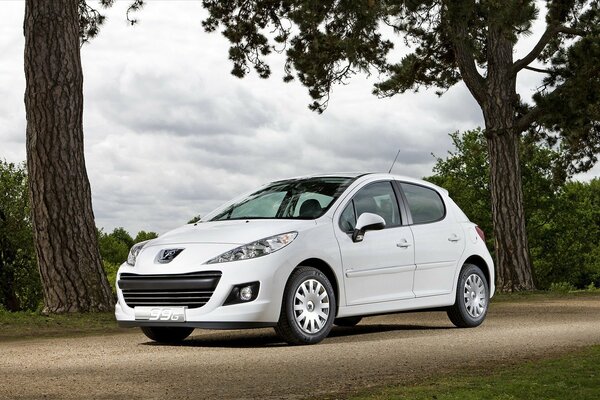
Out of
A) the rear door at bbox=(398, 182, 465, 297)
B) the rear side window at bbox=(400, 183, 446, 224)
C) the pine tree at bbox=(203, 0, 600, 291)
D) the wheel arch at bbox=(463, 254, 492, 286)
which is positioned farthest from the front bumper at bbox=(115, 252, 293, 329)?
the pine tree at bbox=(203, 0, 600, 291)

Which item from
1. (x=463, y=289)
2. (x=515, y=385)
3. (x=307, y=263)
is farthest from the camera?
(x=463, y=289)

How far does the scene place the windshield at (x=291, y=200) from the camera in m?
11.5

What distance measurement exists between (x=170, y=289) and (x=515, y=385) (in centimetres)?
414

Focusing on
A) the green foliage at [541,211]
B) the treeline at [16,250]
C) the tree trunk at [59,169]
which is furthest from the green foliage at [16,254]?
the tree trunk at [59,169]

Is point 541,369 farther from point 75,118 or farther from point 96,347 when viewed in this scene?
point 75,118

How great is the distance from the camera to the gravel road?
788 cm

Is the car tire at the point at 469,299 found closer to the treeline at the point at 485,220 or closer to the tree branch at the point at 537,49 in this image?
the tree branch at the point at 537,49

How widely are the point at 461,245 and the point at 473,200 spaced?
4934 cm

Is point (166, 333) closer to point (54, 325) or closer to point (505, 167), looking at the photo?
point (54, 325)

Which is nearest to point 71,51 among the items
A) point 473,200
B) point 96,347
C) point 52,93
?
point 52,93

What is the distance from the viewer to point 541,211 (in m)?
60.0

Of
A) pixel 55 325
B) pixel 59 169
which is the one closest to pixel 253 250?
pixel 55 325

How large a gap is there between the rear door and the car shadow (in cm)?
82

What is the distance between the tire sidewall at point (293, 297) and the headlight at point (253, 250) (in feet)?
1.22
